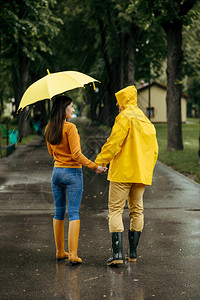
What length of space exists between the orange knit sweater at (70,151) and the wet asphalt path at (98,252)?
3.43 ft

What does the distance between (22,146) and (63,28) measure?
1388 centimetres

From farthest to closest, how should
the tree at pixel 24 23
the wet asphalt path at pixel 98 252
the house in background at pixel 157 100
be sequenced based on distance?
the house in background at pixel 157 100 → the tree at pixel 24 23 → the wet asphalt path at pixel 98 252

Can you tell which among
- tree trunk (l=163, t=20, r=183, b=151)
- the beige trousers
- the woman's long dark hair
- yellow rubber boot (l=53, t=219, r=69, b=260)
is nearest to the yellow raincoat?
the beige trousers

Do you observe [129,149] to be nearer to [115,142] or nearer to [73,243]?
[115,142]

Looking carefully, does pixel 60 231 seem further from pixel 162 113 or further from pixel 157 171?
pixel 162 113

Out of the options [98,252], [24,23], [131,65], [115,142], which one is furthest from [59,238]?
[131,65]

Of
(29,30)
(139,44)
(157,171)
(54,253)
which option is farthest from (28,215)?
(139,44)

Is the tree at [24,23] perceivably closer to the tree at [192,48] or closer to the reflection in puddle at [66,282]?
the tree at [192,48]

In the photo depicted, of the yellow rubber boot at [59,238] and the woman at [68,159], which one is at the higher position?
the woman at [68,159]

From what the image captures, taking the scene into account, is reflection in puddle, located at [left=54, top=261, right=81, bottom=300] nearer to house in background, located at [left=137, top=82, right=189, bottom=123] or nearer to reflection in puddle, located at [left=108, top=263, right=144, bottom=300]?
reflection in puddle, located at [left=108, top=263, right=144, bottom=300]

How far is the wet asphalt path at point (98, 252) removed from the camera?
4.61 metres

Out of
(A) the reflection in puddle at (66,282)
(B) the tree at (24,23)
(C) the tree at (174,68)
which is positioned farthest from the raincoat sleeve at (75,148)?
(C) the tree at (174,68)

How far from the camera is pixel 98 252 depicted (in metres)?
5.94

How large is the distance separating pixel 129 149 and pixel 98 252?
51.9 inches
